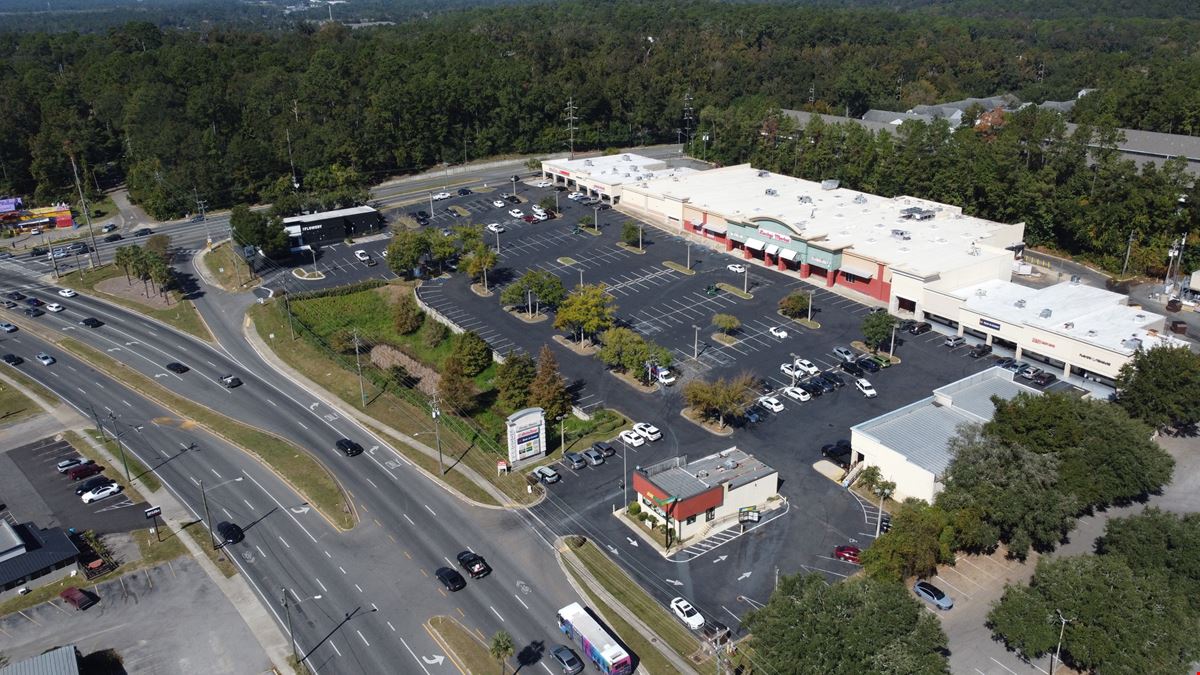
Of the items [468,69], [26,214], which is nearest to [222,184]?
[26,214]

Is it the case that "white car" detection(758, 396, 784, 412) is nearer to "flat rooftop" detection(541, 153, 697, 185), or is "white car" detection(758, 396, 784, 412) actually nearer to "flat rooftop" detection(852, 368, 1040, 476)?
"flat rooftop" detection(852, 368, 1040, 476)

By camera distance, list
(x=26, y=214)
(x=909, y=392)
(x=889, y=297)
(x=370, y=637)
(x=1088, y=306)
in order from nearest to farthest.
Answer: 1. (x=370, y=637)
2. (x=909, y=392)
3. (x=1088, y=306)
4. (x=889, y=297)
5. (x=26, y=214)

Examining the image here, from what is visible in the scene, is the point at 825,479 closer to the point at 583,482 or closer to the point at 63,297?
the point at 583,482

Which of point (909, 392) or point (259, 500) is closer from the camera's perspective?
point (259, 500)

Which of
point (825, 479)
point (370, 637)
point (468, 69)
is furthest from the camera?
point (468, 69)

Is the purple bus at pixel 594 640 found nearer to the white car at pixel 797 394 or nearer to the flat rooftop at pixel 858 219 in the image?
the white car at pixel 797 394

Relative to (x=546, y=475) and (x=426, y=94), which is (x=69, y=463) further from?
(x=426, y=94)

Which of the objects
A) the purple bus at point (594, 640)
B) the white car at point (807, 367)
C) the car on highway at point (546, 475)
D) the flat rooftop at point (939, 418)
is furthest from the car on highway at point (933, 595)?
the white car at point (807, 367)
